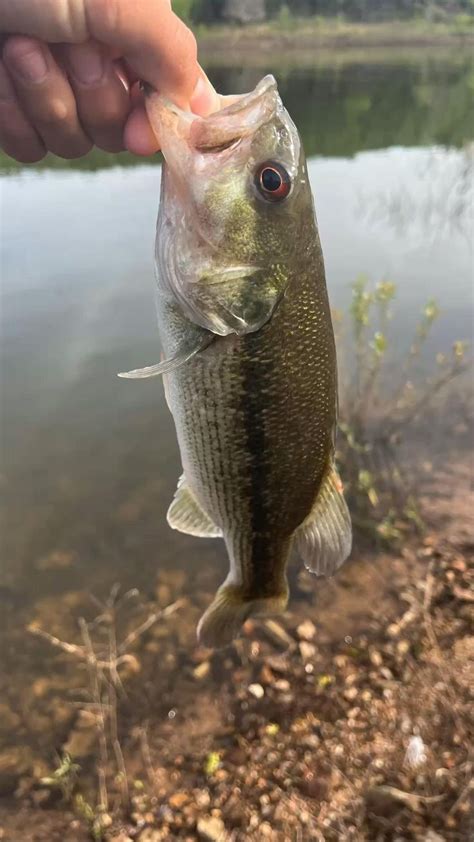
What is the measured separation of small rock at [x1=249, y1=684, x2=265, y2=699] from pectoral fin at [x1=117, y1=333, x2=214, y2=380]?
8.74 feet

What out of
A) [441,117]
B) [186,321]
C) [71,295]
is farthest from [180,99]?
[441,117]

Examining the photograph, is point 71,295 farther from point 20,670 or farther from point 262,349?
point 262,349

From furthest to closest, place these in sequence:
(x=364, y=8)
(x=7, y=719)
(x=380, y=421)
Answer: (x=364, y=8) < (x=380, y=421) < (x=7, y=719)

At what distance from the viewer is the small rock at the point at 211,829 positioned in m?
2.85

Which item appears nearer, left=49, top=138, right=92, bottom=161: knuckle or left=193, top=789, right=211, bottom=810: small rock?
left=49, top=138, right=92, bottom=161: knuckle

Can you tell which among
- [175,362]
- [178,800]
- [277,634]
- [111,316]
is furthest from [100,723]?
[111,316]

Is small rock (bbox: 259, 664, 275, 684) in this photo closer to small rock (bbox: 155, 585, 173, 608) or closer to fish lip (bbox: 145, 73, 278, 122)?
small rock (bbox: 155, 585, 173, 608)

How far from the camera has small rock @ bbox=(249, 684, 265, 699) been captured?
360 cm

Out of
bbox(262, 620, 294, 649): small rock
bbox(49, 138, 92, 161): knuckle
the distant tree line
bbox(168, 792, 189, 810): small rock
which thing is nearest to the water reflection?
bbox(262, 620, 294, 649): small rock

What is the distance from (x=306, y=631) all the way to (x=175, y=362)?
289cm

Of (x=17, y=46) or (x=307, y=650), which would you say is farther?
(x=307, y=650)

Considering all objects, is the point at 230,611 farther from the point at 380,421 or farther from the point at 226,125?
the point at 380,421

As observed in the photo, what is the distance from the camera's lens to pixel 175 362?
5.10 feet

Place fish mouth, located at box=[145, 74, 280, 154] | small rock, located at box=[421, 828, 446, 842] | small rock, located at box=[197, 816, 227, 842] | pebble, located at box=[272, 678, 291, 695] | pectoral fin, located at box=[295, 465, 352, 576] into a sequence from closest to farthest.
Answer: fish mouth, located at box=[145, 74, 280, 154], pectoral fin, located at box=[295, 465, 352, 576], small rock, located at box=[421, 828, 446, 842], small rock, located at box=[197, 816, 227, 842], pebble, located at box=[272, 678, 291, 695]
